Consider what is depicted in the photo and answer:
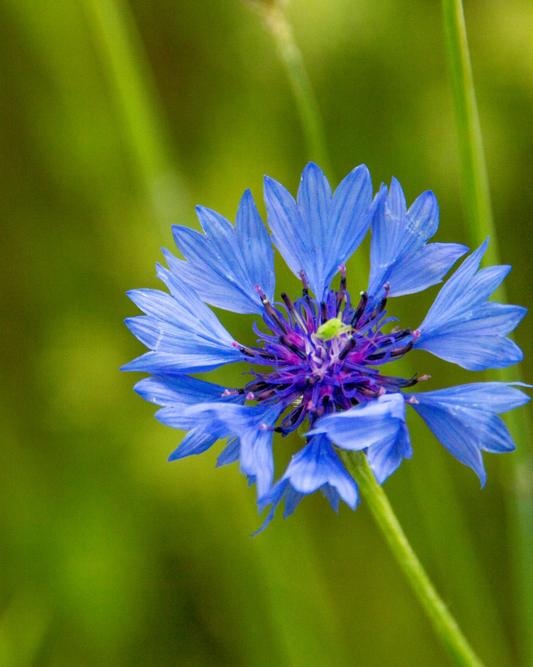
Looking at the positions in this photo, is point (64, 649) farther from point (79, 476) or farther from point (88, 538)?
point (79, 476)

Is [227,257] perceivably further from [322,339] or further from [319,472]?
[319,472]

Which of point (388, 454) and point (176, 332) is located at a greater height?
point (176, 332)

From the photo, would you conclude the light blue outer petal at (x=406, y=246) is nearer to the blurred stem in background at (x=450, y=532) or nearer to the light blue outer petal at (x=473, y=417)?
the light blue outer petal at (x=473, y=417)

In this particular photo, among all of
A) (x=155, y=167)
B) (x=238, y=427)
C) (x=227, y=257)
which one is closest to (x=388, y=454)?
(x=238, y=427)

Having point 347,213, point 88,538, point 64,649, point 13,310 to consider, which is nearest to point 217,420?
point 347,213

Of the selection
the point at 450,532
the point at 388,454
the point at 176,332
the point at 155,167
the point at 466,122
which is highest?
the point at 155,167

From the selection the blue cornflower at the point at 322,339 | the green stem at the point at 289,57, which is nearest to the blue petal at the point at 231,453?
the blue cornflower at the point at 322,339

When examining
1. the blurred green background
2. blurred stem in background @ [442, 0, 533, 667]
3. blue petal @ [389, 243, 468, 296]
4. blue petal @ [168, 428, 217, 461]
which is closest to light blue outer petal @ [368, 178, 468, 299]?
blue petal @ [389, 243, 468, 296]

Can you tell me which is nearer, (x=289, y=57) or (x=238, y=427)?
(x=238, y=427)
